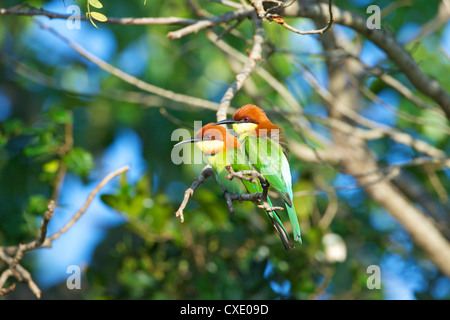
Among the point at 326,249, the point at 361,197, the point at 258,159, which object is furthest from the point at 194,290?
the point at 361,197

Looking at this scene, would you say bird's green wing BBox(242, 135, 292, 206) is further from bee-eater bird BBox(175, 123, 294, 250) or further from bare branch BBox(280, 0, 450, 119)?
bare branch BBox(280, 0, 450, 119)

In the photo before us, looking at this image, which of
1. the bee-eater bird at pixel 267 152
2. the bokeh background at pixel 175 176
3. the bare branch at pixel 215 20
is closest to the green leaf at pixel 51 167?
the bokeh background at pixel 175 176

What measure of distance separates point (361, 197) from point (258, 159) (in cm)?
352

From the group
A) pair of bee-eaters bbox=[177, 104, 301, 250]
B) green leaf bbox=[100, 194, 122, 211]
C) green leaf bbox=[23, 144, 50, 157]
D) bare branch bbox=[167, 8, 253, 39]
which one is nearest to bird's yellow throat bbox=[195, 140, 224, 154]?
pair of bee-eaters bbox=[177, 104, 301, 250]

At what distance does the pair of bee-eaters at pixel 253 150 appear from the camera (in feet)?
6.81

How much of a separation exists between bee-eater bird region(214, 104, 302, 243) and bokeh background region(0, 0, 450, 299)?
1.05 metres

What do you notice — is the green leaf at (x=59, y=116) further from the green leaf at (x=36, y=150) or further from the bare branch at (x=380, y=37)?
the bare branch at (x=380, y=37)

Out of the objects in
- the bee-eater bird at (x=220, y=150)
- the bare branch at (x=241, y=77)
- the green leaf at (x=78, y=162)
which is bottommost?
the bee-eater bird at (x=220, y=150)

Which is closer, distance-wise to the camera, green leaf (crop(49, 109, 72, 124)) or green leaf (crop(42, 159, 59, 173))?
green leaf (crop(49, 109, 72, 124))

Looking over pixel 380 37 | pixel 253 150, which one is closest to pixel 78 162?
pixel 253 150

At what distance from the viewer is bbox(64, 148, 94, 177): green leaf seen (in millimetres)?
3406

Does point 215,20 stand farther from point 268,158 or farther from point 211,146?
point 268,158

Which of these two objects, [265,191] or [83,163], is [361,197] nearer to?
[83,163]

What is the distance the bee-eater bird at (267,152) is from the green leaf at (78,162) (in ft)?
5.08
